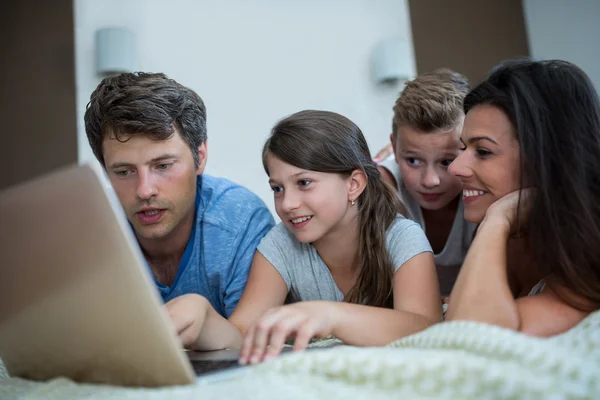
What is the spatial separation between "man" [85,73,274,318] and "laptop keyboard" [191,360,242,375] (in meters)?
0.62

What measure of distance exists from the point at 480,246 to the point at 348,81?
2687 mm

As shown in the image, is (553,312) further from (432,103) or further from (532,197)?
(432,103)

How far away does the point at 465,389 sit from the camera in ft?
1.82

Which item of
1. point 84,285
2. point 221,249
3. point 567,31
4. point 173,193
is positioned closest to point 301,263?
point 221,249

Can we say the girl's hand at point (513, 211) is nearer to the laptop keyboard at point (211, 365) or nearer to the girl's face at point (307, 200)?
the girl's face at point (307, 200)

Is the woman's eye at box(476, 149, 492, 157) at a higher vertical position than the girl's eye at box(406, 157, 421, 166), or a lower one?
lower

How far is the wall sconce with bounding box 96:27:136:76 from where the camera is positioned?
3.16 metres

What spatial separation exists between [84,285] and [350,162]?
0.94 meters

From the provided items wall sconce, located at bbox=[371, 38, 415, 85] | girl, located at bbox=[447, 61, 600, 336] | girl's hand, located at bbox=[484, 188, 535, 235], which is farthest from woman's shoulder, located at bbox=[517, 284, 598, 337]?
wall sconce, located at bbox=[371, 38, 415, 85]

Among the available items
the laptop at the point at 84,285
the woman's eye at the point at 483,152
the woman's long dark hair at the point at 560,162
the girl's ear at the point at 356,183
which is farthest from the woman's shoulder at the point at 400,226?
the laptop at the point at 84,285

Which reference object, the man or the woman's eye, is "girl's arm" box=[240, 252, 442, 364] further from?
the man

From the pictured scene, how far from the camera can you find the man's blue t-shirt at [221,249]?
5.08 ft

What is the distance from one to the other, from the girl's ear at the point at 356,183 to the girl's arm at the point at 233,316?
278mm

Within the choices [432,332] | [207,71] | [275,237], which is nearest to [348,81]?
[207,71]
